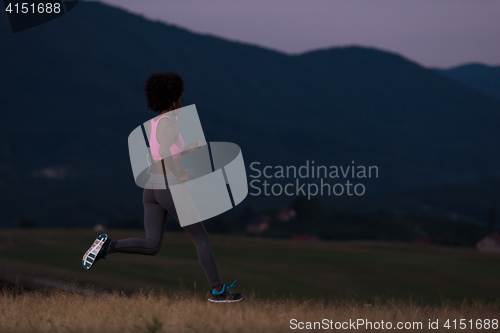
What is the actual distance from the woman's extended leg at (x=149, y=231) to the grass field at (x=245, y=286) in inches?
25.4

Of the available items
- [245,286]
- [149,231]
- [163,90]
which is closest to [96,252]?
[149,231]

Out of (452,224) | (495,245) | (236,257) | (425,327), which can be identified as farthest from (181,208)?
(452,224)

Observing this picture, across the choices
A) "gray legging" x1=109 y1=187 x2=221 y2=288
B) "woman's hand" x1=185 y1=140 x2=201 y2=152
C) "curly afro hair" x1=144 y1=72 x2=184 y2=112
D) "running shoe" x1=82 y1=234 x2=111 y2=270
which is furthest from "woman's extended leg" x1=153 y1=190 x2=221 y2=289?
"curly afro hair" x1=144 y1=72 x2=184 y2=112

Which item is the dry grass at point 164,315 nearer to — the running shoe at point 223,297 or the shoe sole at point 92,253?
the running shoe at point 223,297

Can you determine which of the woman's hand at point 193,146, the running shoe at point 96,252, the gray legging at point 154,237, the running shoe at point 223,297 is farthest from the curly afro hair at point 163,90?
the running shoe at point 223,297

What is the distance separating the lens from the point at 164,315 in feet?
18.4

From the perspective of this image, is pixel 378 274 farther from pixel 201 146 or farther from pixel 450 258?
pixel 201 146

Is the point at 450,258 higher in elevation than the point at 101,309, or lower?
lower

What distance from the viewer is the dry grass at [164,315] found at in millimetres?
5035

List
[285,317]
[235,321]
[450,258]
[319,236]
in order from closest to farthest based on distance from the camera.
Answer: [235,321] < [285,317] < [450,258] < [319,236]

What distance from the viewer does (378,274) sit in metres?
59.4

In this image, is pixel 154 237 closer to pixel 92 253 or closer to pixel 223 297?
pixel 92 253

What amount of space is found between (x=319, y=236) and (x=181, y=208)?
164 metres

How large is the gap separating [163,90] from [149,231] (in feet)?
5.58
